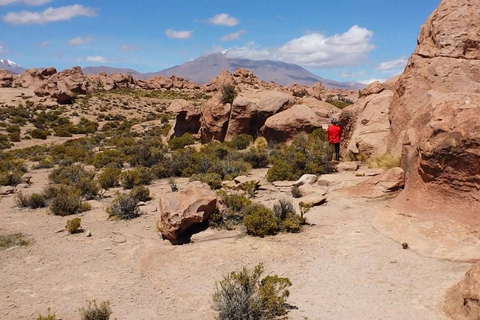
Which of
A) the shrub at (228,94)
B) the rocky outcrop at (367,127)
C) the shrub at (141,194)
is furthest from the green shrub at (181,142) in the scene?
the shrub at (141,194)

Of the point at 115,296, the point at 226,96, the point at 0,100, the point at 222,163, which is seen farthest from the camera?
the point at 0,100

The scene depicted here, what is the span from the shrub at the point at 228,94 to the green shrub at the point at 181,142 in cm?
332

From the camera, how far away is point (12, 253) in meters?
9.12

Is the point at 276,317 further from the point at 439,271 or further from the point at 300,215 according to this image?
the point at 300,215

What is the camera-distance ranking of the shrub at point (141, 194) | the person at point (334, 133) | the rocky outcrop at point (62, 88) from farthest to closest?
the rocky outcrop at point (62, 88) → the person at point (334, 133) → the shrub at point (141, 194)

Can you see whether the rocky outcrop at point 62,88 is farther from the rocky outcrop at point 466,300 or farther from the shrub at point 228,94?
the rocky outcrop at point 466,300

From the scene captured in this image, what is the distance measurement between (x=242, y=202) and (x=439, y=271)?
523 centimetres

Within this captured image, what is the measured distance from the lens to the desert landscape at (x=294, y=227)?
21.3ft

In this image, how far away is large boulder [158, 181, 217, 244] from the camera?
31.1 ft

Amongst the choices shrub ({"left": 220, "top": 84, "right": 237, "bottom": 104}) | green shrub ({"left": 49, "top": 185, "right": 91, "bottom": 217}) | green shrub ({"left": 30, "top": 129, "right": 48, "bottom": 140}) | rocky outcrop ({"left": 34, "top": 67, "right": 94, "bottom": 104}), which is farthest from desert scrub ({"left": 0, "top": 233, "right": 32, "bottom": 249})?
rocky outcrop ({"left": 34, "top": 67, "right": 94, "bottom": 104})

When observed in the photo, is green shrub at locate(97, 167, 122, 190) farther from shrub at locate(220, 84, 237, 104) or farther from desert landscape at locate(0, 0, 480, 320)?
shrub at locate(220, 84, 237, 104)

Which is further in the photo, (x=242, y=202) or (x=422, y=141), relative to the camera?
(x=242, y=202)

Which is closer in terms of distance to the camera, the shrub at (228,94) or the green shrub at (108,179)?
the green shrub at (108,179)

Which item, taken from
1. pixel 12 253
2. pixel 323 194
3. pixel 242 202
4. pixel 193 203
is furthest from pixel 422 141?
pixel 12 253
